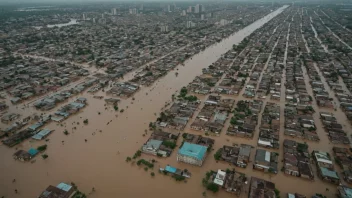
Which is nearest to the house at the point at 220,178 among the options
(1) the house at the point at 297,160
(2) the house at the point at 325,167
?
(1) the house at the point at 297,160

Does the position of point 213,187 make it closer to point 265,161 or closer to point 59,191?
point 265,161

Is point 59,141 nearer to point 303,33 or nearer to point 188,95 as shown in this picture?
point 188,95

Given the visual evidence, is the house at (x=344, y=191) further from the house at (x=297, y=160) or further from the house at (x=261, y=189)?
the house at (x=261, y=189)

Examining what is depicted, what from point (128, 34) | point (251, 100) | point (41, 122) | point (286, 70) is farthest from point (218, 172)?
point (128, 34)

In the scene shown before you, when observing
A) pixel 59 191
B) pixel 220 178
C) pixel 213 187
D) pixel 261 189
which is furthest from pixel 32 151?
pixel 261 189

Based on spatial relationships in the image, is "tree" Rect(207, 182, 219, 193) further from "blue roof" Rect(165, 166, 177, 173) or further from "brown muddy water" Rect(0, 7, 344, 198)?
"blue roof" Rect(165, 166, 177, 173)

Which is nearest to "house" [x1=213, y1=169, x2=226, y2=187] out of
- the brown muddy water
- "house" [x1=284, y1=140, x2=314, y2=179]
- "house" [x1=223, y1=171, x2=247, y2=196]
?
"house" [x1=223, y1=171, x2=247, y2=196]
